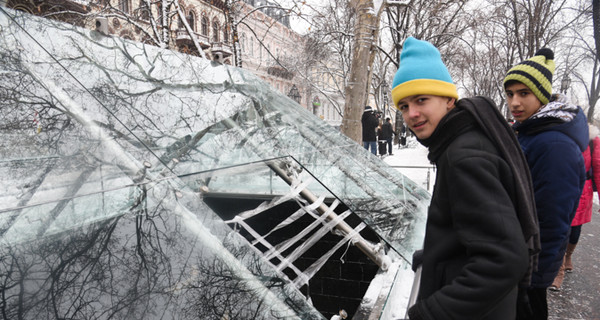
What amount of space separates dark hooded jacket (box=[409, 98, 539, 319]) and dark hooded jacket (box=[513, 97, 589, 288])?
2.56 ft

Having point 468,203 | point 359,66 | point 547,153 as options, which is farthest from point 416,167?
point 468,203

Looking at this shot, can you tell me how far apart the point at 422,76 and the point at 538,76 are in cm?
121

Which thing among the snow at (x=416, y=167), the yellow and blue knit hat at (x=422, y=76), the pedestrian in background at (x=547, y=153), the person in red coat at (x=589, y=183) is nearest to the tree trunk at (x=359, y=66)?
the snow at (x=416, y=167)

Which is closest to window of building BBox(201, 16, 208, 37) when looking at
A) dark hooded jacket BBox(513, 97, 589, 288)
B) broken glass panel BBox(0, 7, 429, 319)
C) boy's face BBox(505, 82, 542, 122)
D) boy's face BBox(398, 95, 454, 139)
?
broken glass panel BBox(0, 7, 429, 319)

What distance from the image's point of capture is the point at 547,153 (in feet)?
5.78

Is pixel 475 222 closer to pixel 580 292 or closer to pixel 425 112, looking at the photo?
pixel 425 112

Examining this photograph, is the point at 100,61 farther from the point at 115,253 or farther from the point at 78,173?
the point at 115,253

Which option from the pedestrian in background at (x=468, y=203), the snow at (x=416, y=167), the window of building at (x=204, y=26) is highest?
the window of building at (x=204, y=26)

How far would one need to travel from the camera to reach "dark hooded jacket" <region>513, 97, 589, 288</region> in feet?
5.55

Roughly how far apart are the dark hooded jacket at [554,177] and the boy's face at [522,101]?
120mm

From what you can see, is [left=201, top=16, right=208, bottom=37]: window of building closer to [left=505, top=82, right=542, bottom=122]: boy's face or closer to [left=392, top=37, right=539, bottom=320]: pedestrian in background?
[left=505, top=82, right=542, bottom=122]: boy's face

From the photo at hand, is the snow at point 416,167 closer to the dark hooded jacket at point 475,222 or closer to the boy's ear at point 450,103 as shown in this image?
the boy's ear at point 450,103

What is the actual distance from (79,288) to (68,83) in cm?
128

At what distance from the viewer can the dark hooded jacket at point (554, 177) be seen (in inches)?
66.6
